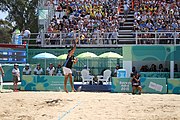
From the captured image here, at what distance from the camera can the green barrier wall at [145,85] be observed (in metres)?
21.7

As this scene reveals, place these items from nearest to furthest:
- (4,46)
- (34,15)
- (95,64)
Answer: (4,46) → (95,64) → (34,15)

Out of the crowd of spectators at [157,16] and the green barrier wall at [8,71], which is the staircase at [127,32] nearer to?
the crowd of spectators at [157,16]

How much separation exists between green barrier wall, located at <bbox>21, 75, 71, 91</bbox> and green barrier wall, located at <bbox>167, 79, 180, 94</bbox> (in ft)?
18.4

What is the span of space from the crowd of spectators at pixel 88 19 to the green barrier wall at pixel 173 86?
745 cm

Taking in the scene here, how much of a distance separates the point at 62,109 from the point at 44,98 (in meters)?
1.82

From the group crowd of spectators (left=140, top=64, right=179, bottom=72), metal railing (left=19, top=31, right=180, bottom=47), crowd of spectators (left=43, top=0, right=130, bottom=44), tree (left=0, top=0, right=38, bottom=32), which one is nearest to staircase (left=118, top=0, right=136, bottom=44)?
metal railing (left=19, top=31, right=180, bottom=47)

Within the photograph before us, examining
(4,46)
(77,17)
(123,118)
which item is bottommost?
(123,118)

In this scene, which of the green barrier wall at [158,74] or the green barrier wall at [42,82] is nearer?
the green barrier wall at [42,82]

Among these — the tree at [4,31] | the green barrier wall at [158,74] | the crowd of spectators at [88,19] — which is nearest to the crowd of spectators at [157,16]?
the crowd of spectators at [88,19]

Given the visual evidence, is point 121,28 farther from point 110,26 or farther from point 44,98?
point 44,98

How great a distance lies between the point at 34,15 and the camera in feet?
172

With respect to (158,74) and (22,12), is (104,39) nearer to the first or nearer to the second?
(158,74)

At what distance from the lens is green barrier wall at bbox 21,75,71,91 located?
22.7 m

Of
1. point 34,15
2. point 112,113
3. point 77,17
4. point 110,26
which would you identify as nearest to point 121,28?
point 110,26
